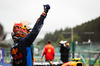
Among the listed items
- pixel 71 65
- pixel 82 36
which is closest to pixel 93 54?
pixel 71 65

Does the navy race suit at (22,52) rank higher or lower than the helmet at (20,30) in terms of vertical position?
lower

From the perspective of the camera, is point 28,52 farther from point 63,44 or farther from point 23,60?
point 63,44

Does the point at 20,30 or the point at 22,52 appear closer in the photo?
the point at 22,52

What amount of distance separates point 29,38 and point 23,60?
0.28 meters

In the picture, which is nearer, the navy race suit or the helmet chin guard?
the navy race suit

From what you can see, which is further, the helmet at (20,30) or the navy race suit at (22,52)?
the helmet at (20,30)

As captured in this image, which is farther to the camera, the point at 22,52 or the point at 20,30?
the point at 20,30

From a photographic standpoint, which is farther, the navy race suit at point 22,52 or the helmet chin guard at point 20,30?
the helmet chin guard at point 20,30

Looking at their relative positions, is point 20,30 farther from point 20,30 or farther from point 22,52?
point 22,52

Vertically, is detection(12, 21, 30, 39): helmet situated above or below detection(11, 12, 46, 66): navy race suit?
above

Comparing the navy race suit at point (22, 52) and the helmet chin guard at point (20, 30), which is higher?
the helmet chin guard at point (20, 30)

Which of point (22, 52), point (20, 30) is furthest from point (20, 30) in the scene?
point (22, 52)

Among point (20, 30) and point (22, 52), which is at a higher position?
point (20, 30)

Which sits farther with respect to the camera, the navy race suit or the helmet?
the helmet
